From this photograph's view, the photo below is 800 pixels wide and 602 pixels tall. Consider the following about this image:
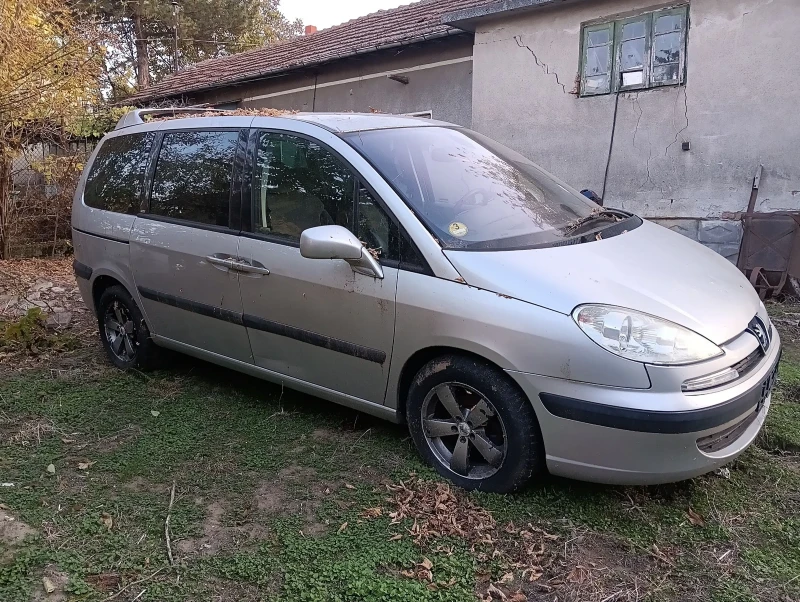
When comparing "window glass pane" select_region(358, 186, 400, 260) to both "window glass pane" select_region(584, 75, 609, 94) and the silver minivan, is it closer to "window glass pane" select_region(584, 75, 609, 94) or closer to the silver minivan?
the silver minivan

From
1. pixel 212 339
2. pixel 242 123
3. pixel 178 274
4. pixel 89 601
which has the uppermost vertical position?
pixel 242 123

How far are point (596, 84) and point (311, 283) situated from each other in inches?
254

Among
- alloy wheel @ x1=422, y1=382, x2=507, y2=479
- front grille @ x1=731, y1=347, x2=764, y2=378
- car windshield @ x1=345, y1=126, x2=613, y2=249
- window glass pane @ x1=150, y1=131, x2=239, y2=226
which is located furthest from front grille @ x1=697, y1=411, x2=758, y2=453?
window glass pane @ x1=150, y1=131, x2=239, y2=226

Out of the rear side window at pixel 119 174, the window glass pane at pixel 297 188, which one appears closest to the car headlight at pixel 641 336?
the window glass pane at pixel 297 188

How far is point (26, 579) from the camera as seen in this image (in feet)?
8.10

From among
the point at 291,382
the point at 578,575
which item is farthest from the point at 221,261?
the point at 578,575

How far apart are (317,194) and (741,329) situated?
6.86 ft

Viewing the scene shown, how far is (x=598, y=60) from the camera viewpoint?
8.33 m

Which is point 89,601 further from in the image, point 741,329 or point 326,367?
point 741,329

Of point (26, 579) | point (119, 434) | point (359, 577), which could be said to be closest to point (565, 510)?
point (359, 577)

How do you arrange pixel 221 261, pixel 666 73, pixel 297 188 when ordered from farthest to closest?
pixel 666 73 < pixel 221 261 < pixel 297 188

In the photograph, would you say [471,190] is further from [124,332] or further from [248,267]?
[124,332]

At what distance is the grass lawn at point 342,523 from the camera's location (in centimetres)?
243

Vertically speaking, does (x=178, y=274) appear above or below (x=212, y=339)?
above
